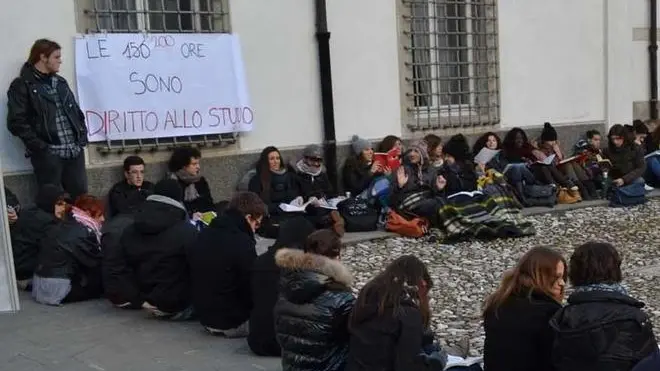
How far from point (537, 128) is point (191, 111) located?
19.0 feet

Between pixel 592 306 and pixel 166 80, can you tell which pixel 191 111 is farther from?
pixel 592 306

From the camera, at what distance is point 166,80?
31.3ft

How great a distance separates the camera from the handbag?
9570 mm

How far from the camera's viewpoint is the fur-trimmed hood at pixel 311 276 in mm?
4535

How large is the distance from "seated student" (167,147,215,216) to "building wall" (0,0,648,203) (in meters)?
0.32

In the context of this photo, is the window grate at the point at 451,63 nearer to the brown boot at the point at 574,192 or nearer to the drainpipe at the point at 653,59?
the brown boot at the point at 574,192

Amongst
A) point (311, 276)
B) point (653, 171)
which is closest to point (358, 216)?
point (311, 276)

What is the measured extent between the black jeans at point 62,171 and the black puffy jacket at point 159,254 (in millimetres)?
1917

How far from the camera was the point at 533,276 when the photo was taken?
4.07m

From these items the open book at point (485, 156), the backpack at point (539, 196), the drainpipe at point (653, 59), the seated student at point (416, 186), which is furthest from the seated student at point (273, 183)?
the drainpipe at point (653, 59)

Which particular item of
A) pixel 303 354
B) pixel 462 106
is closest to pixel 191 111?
pixel 462 106

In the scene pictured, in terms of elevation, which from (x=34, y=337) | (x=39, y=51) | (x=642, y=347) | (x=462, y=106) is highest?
(x=39, y=51)

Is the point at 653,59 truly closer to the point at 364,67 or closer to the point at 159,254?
the point at 364,67

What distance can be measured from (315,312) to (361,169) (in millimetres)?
6198
